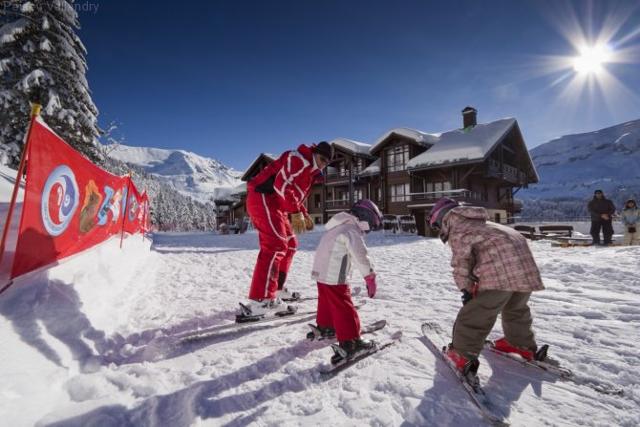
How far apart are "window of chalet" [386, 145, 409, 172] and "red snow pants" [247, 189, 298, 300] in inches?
896

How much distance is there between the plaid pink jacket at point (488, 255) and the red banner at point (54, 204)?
3.26m

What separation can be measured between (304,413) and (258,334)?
1.24 meters

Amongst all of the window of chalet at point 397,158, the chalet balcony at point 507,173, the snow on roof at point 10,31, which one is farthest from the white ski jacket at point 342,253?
the window of chalet at point 397,158

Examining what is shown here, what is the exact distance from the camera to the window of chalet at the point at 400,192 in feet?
79.6

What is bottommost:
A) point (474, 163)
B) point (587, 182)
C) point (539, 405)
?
point (539, 405)

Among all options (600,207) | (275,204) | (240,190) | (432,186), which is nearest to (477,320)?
(275,204)

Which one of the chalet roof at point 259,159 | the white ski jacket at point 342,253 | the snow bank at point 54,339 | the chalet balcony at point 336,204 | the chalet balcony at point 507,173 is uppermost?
the chalet roof at point 259,159

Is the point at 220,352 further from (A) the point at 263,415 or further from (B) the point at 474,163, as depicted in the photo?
(B) the point at 474,163

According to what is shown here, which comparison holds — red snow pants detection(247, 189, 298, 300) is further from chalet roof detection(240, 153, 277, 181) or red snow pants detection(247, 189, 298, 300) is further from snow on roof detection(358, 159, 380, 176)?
chalet roof detection(240, 153, 277, 181)

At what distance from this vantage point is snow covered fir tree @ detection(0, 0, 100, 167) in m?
10.4

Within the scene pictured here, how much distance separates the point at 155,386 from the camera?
6.09 ft

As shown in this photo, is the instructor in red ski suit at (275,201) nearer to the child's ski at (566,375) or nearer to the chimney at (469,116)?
the child's ski at (566,375)

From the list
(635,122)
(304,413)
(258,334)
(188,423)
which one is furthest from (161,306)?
(635,122)

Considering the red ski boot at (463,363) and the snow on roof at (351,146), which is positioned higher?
the snow on roof at (351,146)
